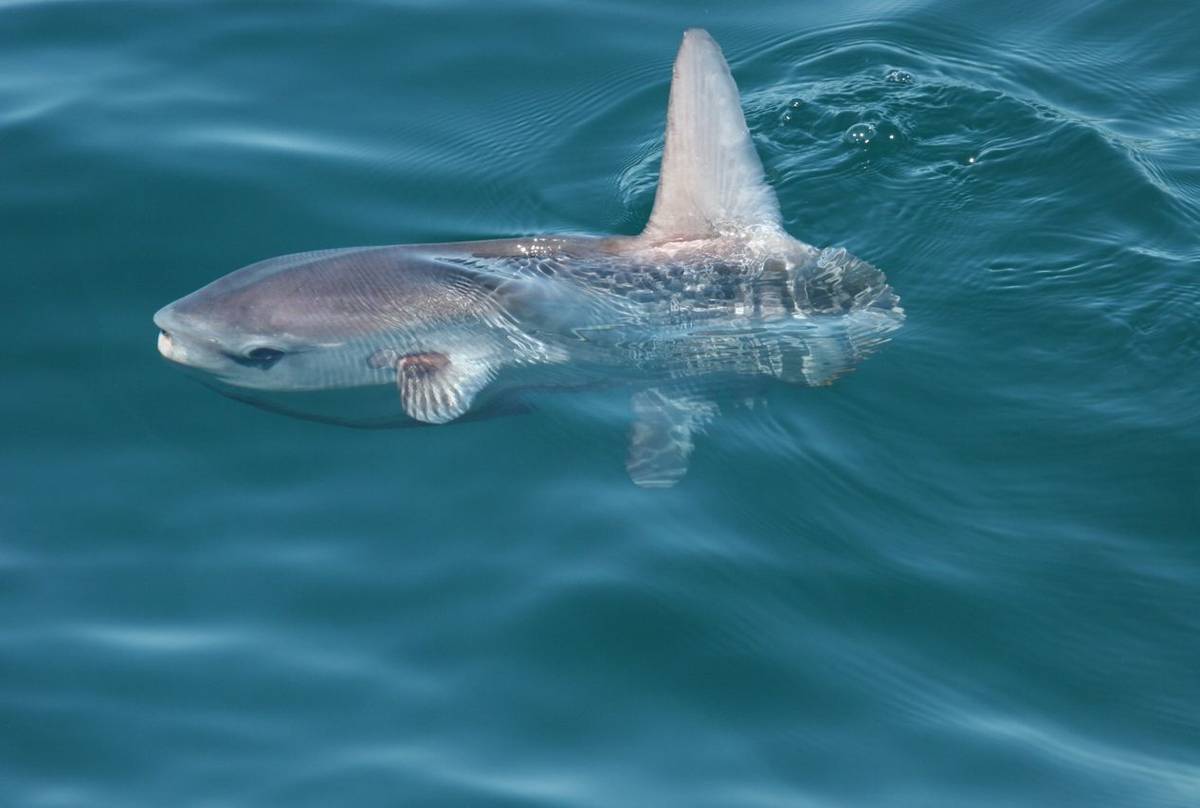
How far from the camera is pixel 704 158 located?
22.9 ft

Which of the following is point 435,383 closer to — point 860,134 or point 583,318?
point 583,318

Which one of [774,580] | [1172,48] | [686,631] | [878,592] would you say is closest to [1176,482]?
[878,592]

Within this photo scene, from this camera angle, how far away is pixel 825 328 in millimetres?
6922

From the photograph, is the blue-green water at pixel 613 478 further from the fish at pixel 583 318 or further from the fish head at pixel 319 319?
the fish head at pixel 319 319

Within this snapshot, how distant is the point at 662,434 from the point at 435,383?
1.14 meters

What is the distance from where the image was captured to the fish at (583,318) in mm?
6434

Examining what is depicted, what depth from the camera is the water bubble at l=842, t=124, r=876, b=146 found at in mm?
8258

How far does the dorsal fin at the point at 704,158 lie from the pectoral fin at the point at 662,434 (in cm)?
92

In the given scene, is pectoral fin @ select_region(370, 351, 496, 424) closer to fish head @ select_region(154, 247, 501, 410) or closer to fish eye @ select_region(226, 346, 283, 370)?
fish head @ select_region(154, 247, 501, 410)

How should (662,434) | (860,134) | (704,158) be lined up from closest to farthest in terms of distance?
(662,434)
(704,158)
(860,134)

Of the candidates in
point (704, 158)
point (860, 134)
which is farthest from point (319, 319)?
point (860, 134)

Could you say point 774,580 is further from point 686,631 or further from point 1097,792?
point 1097,792

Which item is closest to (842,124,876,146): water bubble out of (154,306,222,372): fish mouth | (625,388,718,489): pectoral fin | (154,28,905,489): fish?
(154,28,905,489): fish

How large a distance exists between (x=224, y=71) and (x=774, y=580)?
5.94 metres
